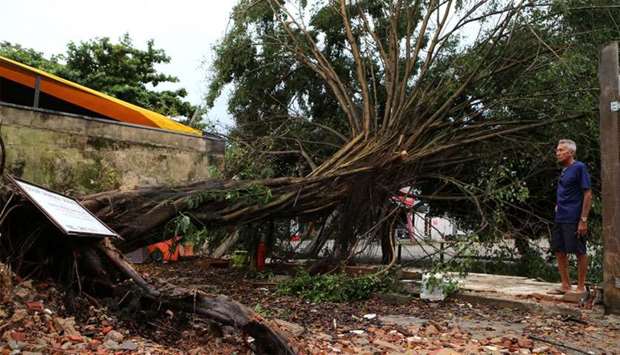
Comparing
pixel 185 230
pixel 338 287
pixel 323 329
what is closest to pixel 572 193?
pixel 338 287

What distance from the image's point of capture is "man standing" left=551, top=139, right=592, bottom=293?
4.59 m

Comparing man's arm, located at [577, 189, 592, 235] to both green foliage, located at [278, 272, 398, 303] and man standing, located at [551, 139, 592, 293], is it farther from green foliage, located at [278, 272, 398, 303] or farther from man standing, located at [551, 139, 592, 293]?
green foliage, located at [278, 272, 398, 303]

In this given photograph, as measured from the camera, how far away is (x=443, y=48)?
8141mm

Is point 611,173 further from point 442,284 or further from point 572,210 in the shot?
point 442,284

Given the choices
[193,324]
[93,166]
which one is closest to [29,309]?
[193,324]

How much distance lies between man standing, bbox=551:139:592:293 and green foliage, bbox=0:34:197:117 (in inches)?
578

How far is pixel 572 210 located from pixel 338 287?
2243mm

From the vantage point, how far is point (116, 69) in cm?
1791

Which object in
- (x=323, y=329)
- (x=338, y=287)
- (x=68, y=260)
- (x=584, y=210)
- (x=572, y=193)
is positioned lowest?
(x=323, y=329)

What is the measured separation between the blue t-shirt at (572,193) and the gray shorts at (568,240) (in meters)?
0.05

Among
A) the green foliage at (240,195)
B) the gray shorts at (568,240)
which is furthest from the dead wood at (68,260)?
the gray shorts at (568,240)

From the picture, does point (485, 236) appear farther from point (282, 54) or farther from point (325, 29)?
point (325, 29)

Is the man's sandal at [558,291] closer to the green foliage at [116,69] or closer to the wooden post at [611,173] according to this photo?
the wooden post at [611,173]

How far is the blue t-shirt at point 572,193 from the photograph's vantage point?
465cm
